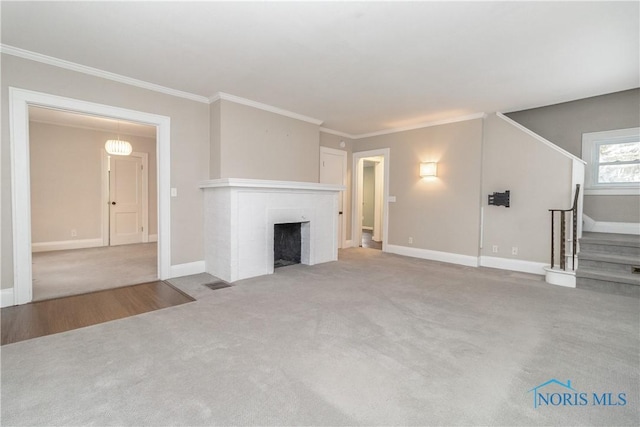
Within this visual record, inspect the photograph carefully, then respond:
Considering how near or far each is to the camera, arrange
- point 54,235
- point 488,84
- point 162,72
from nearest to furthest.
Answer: point 162,72, point 488,84, point 54,235

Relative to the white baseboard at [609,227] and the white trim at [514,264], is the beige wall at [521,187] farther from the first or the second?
the white baseboard at [609,227]

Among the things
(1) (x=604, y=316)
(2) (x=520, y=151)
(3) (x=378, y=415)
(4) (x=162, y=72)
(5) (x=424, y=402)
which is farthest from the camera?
(2) (x=520, y=151)

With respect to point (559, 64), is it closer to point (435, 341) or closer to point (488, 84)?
point (488, 84)

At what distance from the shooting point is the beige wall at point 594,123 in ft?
14.3

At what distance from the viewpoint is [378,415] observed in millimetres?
1572

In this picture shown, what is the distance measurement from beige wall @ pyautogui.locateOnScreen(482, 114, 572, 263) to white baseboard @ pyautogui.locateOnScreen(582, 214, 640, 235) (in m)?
0.74

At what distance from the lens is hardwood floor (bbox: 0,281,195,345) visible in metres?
2.58

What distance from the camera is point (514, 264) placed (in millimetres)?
4844

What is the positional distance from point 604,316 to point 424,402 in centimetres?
252

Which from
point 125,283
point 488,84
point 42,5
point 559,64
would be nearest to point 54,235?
point 125,283

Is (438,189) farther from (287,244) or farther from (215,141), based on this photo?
(215,141)

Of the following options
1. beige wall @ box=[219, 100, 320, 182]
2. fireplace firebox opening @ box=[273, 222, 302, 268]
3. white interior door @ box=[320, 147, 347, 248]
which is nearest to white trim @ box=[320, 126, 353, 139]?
white interior door @ box=[320, 147, 347, 248]

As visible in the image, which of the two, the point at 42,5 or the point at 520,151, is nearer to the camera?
the point at 42,5

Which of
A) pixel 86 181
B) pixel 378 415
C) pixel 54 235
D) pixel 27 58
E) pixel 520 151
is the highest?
pixel 27 58
